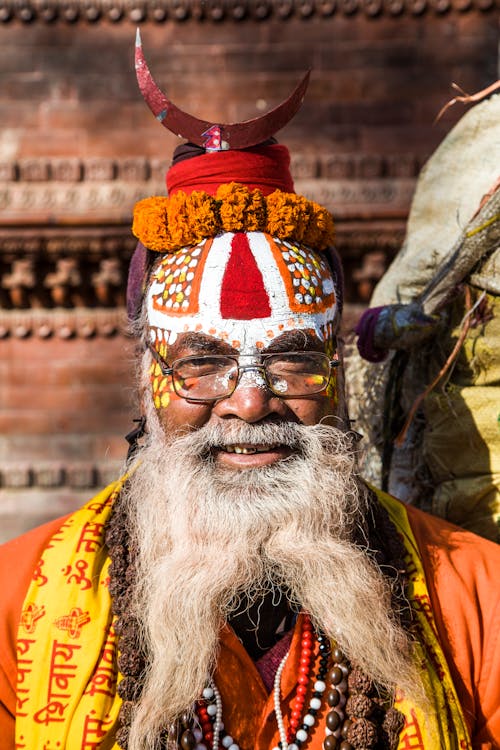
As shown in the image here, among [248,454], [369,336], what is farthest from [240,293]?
[369,336]

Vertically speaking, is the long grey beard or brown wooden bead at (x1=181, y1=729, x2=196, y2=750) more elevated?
the long grey beard

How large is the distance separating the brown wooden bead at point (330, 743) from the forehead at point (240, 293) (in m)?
0.83

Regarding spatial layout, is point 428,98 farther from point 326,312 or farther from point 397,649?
point 397,649

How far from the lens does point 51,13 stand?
4.69 m

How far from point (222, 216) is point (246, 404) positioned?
0.43 metres

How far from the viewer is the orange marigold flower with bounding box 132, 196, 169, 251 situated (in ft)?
6.68

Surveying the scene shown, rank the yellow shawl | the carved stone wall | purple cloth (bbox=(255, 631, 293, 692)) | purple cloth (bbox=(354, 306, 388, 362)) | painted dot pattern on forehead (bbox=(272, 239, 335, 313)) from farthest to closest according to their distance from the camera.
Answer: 1. the carved stone wall
2. purple cloth (bbox=(354, 306, 388, 362))
3. painted dot pattern on forehead (bbox=(272, 239, 335, 313))
4. purple cloth (bbox=(255, 631, 293, 692))
5. the yellow shawl

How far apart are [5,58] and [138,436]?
329cm

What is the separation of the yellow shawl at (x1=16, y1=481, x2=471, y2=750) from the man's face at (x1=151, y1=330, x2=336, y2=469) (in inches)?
14.0

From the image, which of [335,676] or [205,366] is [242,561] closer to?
[335,676]

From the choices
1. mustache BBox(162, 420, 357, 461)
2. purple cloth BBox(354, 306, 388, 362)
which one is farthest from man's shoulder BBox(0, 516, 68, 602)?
purple cloth BBox(354, 306, 388, 362)

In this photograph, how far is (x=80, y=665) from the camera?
1825 mm

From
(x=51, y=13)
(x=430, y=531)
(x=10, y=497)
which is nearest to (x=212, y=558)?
(x=430, y=531)

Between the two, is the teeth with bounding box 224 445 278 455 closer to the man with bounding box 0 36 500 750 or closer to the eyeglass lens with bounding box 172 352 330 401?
the man with bounding box 0 36 500 750
